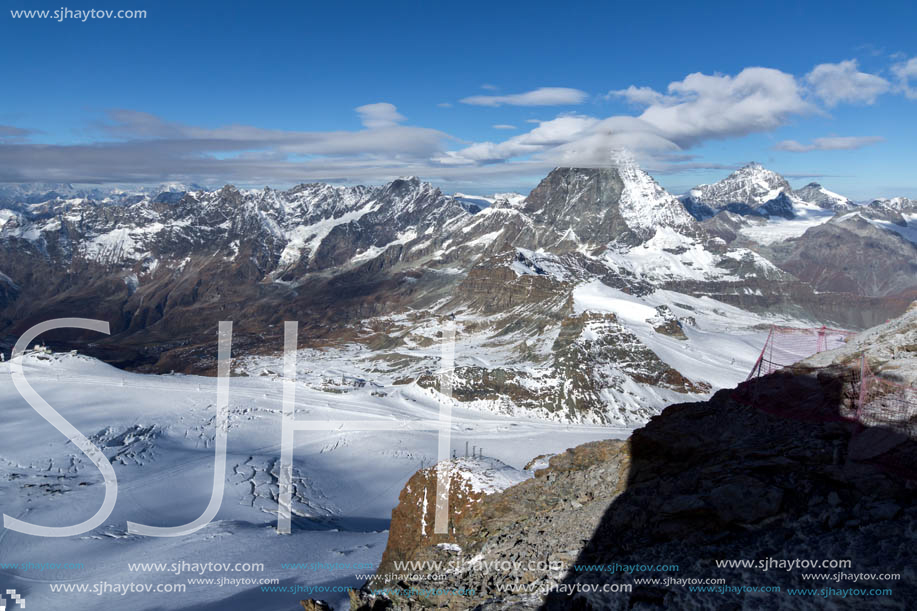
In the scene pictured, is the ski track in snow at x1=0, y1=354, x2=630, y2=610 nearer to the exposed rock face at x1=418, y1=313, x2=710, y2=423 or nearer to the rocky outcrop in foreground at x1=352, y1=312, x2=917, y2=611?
the rocky outcrop in foreground at x1=352, y1=312, x2=917, y2=611

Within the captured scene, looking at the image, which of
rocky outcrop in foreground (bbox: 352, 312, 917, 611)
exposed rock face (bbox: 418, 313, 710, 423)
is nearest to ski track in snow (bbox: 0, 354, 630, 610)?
rocky outcrop in foreground (bbox: 352, 312, 917, 611)

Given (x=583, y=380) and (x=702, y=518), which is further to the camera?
(x=583, y=380)

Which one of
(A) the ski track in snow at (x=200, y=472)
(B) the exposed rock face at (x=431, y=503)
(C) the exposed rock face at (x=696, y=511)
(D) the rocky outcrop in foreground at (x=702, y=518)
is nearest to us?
(D) the rocky outcrop in foreground at (x=702, y=518)

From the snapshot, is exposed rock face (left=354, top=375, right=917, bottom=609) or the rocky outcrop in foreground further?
exposed rock face (left=354, top=375, right=917, bottom=609)

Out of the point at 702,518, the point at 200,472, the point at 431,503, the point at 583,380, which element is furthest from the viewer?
the point at 583,380

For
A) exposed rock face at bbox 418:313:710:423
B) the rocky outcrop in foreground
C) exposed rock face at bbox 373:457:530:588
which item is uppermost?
the rocky outcrop in foreground

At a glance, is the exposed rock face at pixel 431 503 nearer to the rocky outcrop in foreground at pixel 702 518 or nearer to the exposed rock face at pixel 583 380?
the rocky outcrop in foreground at pixel 702 518

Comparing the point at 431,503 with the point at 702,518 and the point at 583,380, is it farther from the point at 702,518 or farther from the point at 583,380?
the point at 583,380

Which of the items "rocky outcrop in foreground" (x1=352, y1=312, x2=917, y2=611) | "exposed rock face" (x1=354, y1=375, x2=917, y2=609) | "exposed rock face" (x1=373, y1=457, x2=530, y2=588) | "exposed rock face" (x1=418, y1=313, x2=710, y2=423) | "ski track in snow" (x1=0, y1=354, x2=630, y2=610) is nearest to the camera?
"rocky outcrop in foreground" (x1=352, y1=312, x2=917, y2=611)

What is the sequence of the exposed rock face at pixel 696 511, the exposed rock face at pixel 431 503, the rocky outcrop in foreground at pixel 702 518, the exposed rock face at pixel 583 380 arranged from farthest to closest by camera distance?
the exposed rock face at pixel 583 380
the exposed rock face at pixel 431 503
the exposed rock face at pixel 696 511
the rocky outcrop in foreground at pixel 702 518

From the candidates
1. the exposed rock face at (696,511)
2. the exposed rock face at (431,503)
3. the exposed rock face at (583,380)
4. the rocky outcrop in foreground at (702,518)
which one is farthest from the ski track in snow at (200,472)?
the exposed rock face at (583,380)

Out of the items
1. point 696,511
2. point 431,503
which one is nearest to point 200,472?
point 431,503

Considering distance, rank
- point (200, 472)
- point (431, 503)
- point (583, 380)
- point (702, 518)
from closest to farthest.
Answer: point (702, 518), point (431, 503), point (200, 472), point (583, 380)
